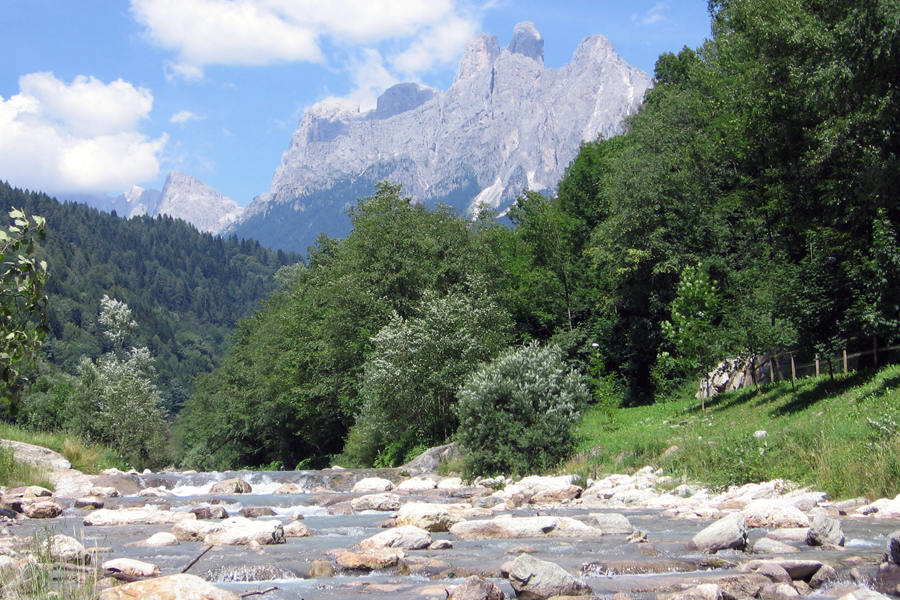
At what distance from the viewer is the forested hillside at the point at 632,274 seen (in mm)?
21562

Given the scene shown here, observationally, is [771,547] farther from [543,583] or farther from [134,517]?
[134,517]

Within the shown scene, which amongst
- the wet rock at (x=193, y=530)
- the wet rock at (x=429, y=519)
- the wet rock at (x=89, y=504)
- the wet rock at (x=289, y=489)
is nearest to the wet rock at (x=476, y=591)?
the wet rock at (x=429, y=519)

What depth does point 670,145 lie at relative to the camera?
4200cm

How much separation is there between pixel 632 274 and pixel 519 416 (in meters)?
19.8

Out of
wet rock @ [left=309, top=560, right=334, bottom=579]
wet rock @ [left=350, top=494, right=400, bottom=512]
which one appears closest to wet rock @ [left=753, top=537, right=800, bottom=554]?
wet rock @ [left=309, top=560, right=334, bottom=579]

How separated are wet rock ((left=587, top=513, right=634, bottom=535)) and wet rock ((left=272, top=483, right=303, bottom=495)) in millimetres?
16754

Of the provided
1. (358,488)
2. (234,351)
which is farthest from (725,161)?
(234,351)

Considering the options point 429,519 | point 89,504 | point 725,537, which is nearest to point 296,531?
point 429,519

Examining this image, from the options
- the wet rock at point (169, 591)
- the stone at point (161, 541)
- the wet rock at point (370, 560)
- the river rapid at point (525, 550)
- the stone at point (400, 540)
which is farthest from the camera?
the stone at point (161, 541)

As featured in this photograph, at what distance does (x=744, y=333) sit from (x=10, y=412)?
86.2ft

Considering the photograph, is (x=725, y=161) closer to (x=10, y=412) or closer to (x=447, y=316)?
(x=447, y=316)

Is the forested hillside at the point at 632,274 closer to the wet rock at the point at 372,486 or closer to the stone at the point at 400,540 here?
the wet rock at the point at 372,486

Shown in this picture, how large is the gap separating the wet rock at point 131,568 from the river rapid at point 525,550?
73cm

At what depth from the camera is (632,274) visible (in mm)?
40688
